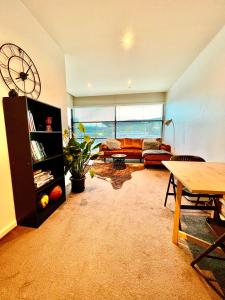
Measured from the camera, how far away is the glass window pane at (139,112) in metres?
5.89

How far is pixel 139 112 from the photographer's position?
6.01m

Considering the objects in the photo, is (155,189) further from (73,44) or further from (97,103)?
(97,103)

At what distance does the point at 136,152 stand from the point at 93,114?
273cm

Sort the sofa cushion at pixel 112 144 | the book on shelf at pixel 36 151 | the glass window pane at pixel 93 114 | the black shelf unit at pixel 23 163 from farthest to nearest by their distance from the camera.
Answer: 1. the glass window pane at pixel 93 114
2. the sofa cushion at pixel 112 144
3. the book on shelf at pixel 36 151
4. the black shelf unit at pixel 23 163

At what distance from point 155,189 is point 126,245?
4.88 feet

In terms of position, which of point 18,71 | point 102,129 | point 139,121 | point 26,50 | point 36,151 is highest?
point 26,50

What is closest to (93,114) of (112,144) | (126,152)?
(112,144)

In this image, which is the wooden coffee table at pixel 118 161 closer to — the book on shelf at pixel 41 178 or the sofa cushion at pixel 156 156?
the sofa cushion at pixel 156 156

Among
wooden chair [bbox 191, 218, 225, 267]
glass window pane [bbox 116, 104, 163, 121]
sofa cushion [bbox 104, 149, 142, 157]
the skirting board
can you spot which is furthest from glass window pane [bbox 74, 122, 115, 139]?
wooden chair [bbox 191, 218, 225, 267]

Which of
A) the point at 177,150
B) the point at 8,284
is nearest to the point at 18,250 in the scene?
the point at 8,284

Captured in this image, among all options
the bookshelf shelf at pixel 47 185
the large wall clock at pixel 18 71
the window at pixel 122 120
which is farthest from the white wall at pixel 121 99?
the bookshelf shelf at pixel 47 185

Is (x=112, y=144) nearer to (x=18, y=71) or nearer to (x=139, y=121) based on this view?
(x=139, y=121)

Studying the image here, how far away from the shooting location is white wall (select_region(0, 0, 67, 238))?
1.49m

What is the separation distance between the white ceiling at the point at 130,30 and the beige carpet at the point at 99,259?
2683mm
